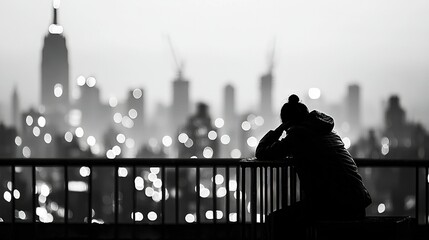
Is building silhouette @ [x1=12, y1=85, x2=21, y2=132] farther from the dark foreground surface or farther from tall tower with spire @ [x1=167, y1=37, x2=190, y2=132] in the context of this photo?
the dark foreground surface

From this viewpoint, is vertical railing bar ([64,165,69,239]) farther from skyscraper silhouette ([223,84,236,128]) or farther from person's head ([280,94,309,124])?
skyscraper silhouette ([223,84,236,128])

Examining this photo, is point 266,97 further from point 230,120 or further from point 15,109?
point 15,109

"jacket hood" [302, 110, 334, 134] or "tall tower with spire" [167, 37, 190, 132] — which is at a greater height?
"tall tower with spire" [167, 37, 190, 132]

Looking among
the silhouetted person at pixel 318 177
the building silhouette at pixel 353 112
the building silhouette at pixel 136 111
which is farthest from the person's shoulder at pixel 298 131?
the building silhouette at pixel 136 111

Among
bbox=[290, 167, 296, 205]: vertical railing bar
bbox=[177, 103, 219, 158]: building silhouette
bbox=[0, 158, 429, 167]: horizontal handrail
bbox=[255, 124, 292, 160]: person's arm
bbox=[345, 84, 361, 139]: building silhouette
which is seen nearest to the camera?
bbox=[255, 124, 292, 160]: person's arm

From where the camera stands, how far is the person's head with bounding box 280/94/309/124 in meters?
5.93

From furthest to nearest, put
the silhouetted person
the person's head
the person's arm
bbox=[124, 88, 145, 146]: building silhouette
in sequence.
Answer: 1. bbox=[124, 88, 145, 146]: building silhouette
2. the person's head
3. the person's arm
4. the silhouetted person

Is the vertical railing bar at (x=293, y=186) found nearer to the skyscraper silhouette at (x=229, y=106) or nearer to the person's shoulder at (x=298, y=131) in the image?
the person's shoulder at (x=298, y=131)

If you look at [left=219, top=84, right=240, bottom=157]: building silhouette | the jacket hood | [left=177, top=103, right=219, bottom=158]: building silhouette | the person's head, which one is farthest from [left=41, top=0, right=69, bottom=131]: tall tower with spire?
[left=177, top=103, right=219, bottom=158]: building silhouette

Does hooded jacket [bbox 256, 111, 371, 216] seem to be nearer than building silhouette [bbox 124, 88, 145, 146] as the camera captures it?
Yes

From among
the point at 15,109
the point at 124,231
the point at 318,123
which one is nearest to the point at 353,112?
the point at 124,231

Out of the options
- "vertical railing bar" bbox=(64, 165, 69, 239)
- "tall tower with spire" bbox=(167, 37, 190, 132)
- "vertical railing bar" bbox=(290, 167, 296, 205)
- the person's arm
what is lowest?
"vertical railing bar" bbox=(64, 165, 69, 239)

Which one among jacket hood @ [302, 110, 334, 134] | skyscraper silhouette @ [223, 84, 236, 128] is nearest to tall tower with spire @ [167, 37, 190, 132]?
skyscraper silhouette @ [223, 84, 236, 128]

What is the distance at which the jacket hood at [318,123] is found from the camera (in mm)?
5785
